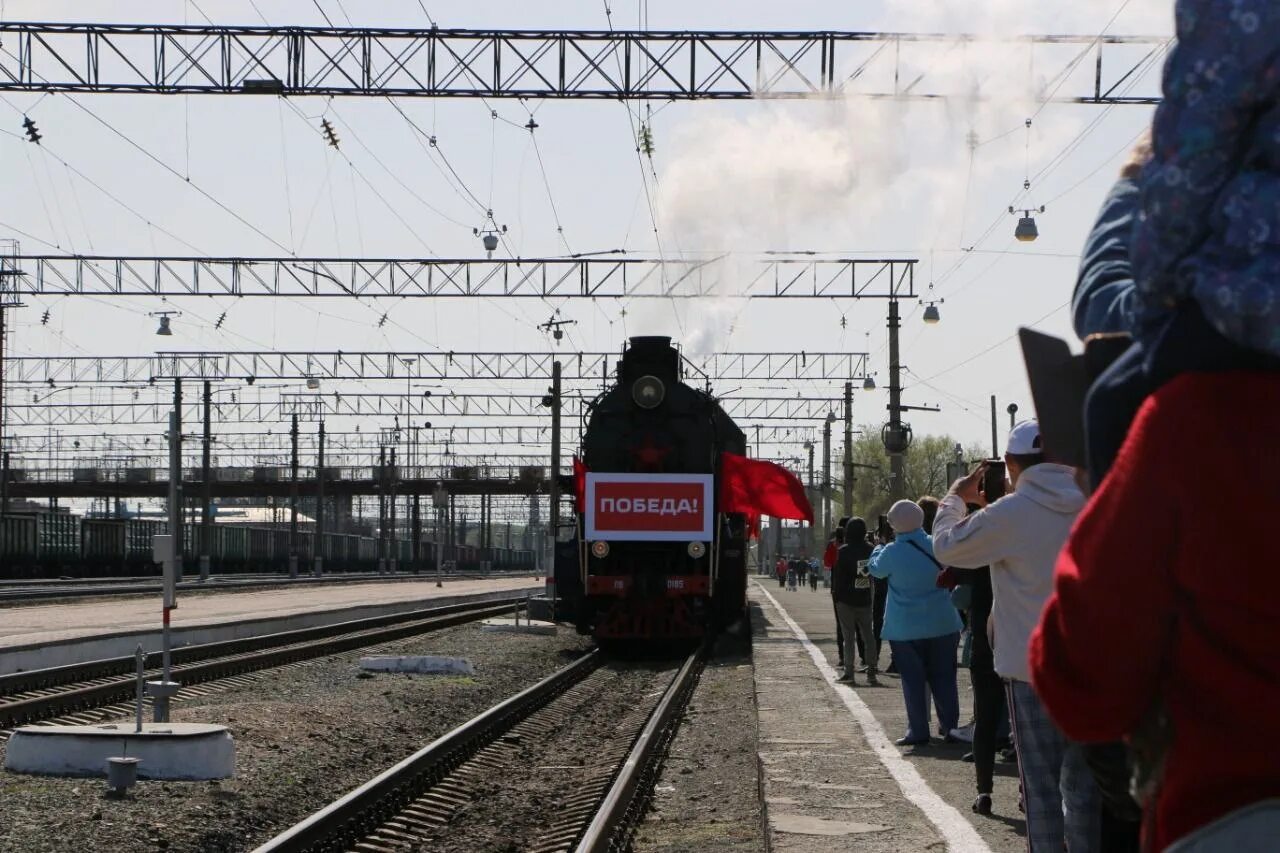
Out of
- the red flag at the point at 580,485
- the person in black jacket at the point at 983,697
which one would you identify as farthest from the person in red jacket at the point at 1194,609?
the red flag at the point at 580,485

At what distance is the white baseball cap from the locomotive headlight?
18.2 metres

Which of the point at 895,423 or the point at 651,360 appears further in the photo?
the point at 895,423

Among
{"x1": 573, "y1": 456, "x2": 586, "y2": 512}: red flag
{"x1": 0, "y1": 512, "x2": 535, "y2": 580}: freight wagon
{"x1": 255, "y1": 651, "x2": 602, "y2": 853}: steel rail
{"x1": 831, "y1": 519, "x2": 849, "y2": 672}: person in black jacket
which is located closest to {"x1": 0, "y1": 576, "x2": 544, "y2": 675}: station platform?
{"x1": 573, "y1": 456, "x2": 586, "y2": 512}: red flag

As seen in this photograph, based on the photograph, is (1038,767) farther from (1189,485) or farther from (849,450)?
(849,450)

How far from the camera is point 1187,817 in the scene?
222cm

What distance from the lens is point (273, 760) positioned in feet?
40.0

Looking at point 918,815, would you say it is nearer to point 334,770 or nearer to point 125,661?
point 334,770

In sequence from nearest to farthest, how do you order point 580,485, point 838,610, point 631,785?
point 631,785 < point 838,610 < point 580,485

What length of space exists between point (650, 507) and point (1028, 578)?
1792cm

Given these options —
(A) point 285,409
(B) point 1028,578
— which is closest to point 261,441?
(A) point 285,409

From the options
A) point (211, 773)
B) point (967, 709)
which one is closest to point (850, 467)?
A: point (967, 709)

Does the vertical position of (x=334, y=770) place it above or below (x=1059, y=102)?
below

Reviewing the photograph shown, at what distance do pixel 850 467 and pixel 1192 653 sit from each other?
171 ft

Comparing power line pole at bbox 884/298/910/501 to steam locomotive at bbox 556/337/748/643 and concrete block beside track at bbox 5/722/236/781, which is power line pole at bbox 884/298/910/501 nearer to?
steam locomotive at bbox 556/337/748/643
